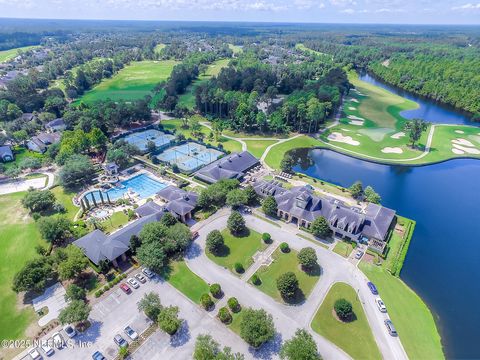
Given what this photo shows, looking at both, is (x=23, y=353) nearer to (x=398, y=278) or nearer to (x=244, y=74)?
(x=398, y=278)

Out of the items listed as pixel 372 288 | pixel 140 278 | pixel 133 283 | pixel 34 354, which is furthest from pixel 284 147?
pixel 34 354

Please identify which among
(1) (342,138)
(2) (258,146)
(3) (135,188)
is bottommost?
(3) (135,188)

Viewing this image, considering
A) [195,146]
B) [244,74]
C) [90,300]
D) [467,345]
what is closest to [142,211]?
[90,300]

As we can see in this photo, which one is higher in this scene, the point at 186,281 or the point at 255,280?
the point at 255,280

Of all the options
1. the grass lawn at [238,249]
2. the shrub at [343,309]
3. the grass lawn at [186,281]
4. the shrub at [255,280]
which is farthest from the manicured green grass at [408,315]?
the grass lawn at [186,281]

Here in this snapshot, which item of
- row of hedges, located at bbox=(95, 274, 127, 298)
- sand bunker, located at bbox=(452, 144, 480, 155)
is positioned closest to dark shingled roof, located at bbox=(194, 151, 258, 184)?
row of hedges, located at bbox=(95, 274, 127, 298)

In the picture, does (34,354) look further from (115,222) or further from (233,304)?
(115,222)

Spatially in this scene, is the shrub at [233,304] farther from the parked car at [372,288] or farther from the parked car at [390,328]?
the parked car at [372,288]
